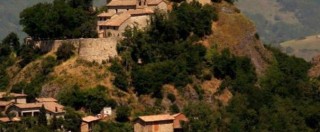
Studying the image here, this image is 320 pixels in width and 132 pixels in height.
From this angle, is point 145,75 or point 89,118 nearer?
point 89,118

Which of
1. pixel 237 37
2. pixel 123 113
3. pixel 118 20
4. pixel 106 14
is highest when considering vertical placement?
pixel 106 14

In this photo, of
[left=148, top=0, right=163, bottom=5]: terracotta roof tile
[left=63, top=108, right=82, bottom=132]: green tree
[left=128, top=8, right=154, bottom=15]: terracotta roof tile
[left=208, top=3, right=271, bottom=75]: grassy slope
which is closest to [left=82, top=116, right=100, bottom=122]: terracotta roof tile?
[left=63, top=108, right=82, bottom=132]: green tree

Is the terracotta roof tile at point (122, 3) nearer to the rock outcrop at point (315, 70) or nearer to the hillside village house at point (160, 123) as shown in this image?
the hillside village house at point (160, 123)

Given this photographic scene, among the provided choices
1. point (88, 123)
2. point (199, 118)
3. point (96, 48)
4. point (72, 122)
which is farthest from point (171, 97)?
point (72, 122)

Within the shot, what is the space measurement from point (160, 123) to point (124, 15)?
14.8 m

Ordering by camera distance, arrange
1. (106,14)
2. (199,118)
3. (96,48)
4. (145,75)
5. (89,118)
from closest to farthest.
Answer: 1. (89,118)
2. (199,118)
3. (145,75)
4. (96,48)
5. (106,14)

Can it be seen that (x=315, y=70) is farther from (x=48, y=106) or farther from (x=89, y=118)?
(x=48, y=106)

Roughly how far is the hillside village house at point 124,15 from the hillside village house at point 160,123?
11.8 metres

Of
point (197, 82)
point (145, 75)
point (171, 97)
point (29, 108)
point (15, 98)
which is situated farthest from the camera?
point (197, 82)

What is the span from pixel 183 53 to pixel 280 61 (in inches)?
592

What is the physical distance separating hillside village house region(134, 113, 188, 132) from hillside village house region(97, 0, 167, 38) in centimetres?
1182

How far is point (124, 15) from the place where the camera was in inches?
3467

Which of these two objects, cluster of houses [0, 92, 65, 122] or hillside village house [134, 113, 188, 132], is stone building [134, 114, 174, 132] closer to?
hillside village house [134, 113, 188, 132]

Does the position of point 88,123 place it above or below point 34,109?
below
